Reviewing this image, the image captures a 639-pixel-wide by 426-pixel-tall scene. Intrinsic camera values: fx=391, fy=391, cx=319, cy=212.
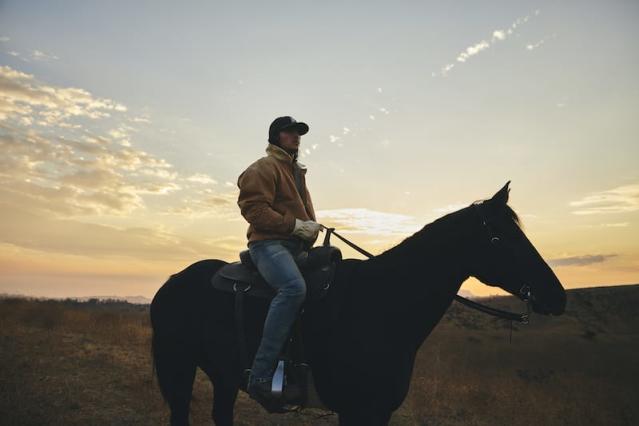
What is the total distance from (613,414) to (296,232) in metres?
11.8

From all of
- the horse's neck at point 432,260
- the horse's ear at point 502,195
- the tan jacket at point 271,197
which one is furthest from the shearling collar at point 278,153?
the horse's ear at point 502,195

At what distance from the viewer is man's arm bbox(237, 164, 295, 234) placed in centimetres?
409

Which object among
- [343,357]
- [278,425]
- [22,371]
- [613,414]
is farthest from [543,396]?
[22,371]

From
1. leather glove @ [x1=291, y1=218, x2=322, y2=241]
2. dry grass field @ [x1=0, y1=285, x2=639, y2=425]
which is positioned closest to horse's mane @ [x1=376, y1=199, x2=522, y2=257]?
leather glove @ [x1=291, y1=218, x2=322, y2=241]

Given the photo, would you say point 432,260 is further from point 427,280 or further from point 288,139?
point 288,139

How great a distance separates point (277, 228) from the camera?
Answer: 4.12 metres

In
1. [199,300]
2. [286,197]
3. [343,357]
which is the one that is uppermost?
[286,197]

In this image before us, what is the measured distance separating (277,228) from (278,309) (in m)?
0.83

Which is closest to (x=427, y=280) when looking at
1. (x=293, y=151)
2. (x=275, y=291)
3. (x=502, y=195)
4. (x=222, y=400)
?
(x=502, y=195)

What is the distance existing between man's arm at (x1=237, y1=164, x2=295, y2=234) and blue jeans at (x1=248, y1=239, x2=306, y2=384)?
0.30 m

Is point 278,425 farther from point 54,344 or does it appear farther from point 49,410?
point 54,344

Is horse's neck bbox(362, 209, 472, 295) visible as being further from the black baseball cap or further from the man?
the black baseball cap

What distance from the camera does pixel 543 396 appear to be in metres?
12.1

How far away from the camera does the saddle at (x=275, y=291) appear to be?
407 centimetres
